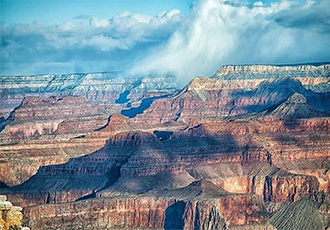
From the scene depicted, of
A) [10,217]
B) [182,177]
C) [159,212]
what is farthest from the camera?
A: [182,177]

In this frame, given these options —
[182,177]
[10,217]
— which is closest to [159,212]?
[182,177]

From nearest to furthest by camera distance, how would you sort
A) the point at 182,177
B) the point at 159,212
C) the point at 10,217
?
the point at 10,217 → the point at 159,212 → the point at 182,177

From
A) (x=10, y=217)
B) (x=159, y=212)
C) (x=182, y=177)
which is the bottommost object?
(x=10, y=217)

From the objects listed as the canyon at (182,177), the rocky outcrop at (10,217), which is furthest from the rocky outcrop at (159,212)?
the rocky outcrop at (10,217)

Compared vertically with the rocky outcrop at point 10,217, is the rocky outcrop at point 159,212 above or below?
above

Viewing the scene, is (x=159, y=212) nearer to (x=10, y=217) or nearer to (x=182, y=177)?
(x=182, y=177)

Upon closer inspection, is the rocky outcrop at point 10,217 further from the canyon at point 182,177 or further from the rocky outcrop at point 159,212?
the rocky outcrop at point 159,212

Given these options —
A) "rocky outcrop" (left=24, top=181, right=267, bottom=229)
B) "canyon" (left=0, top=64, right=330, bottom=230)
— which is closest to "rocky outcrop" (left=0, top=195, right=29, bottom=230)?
"canyon" (left=0, top=64, right=330, bottom=230)

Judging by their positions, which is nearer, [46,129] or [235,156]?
[235,156]

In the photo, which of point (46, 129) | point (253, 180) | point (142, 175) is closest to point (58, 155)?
point (142, 175)

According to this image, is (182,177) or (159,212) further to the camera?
(182,177)

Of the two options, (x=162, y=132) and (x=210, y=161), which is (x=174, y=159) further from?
(x=162, y=132)
